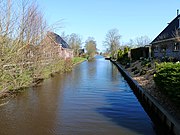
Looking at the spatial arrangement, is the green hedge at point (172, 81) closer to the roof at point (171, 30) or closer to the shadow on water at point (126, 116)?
the shadow on water at point (126, 116)

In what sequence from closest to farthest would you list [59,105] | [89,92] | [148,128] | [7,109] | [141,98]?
[148,128] < [7,109] < [59,105] < [141,98] < [89,92]

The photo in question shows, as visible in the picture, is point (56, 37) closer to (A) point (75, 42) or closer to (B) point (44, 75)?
(B) point (44, 75)

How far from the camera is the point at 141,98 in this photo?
48.4 ft

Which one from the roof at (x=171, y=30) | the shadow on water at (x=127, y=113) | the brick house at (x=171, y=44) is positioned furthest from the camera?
the roof at (x=171, y=30)

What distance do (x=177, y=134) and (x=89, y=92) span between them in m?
9.92

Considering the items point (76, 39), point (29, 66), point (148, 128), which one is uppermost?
point (76, 39)

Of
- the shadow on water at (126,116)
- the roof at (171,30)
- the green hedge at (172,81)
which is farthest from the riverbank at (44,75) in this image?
the roof at (171,30)

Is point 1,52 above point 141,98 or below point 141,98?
above

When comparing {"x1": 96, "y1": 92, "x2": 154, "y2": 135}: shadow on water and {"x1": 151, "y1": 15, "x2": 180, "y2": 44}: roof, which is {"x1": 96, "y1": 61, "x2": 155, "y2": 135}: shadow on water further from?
{"x1": 151, "y1": 15, "x2": 180, "y2": 44}: roof

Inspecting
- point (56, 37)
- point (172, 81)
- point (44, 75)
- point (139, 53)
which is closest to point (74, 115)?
point (172, 81)

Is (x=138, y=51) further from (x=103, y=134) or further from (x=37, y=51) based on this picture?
(x=103, y=134)

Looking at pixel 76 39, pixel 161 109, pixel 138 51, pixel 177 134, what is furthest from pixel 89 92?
pixel 76 39

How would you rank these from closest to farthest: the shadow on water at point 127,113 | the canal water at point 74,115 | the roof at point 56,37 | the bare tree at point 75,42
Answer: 1. the canal water at point 74,115
2. the shadow on water at point 127,113
3. the roof at point 56,37
4. the bare tree at point 75,42

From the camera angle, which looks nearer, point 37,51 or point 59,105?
point 59,105
